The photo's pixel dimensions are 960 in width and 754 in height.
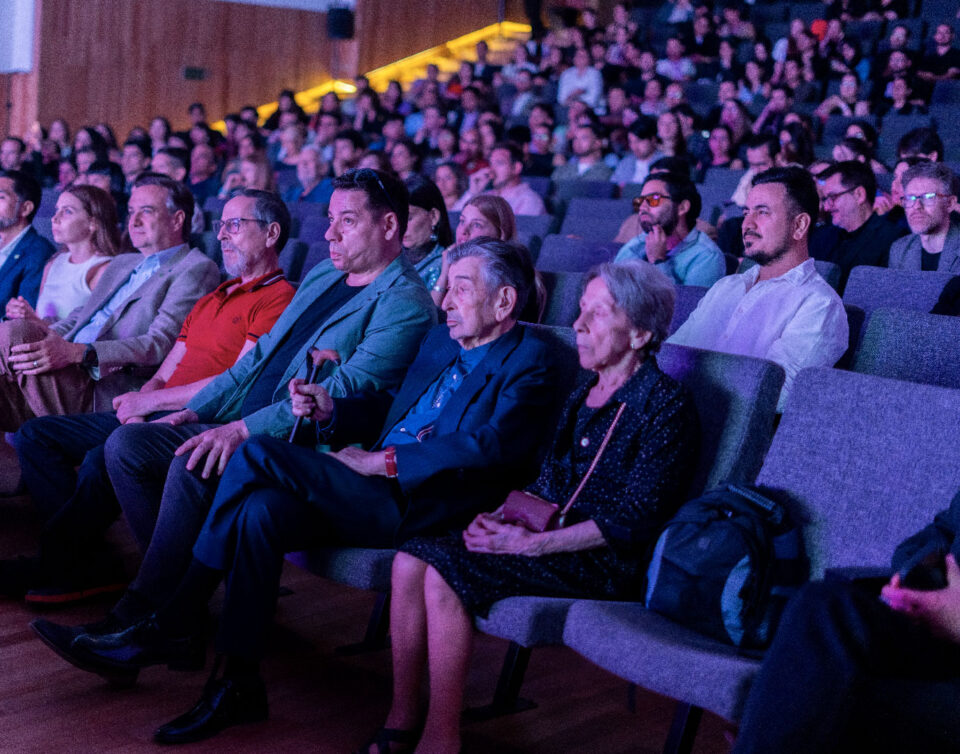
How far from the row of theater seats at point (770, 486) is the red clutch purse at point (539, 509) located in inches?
6.3

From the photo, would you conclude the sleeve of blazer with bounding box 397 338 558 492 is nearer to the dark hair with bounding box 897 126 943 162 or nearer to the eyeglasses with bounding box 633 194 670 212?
the eyeglasses with bounding box 633 194 670 212

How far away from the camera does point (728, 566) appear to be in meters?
1.63

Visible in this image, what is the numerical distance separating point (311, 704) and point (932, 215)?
251 cm

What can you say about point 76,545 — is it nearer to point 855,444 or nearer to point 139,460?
point 139,460

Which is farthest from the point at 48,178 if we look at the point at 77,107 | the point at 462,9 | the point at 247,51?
the point at 462,9

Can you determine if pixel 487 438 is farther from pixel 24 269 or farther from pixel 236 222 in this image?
pixel 24 269

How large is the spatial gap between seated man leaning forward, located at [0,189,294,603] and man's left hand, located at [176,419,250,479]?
26cm

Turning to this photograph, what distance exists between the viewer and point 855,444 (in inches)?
70.8

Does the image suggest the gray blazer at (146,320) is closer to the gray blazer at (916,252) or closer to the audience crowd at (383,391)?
the audience crowd at (383,391)

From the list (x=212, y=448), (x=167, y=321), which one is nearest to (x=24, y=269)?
(x=167, y=321)

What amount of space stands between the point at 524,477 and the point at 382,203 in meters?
0.78

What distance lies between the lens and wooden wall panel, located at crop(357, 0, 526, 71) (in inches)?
476

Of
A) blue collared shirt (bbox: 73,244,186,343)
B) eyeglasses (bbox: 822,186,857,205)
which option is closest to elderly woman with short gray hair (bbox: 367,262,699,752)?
blue collared shirt (bbox: 73,244,186,343)

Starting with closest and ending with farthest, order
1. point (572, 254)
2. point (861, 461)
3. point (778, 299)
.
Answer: point (861, 461) → point (778, 299) → point (572, 254)
